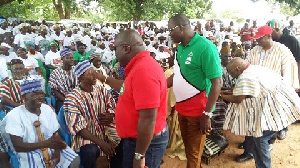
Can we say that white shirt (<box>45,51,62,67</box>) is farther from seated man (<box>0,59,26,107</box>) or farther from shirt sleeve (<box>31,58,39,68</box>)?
seated man (<box>0,59,26,107</box>)

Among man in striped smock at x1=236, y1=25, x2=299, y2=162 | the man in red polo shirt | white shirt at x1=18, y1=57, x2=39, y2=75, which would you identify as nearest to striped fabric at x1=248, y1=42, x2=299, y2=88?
man in striped smock at x1=236, y1=25, x2=299, y2=162

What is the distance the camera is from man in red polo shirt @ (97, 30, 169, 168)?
71.2 inches

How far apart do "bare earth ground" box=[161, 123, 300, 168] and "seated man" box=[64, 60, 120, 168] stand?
4.33 ft

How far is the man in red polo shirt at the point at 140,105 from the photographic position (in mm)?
1809

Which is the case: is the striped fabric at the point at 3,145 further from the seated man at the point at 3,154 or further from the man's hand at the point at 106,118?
the man's hand at the point at 106,118

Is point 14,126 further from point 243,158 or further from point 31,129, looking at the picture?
point 243,158

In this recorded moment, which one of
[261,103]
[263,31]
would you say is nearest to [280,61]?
[263,31]

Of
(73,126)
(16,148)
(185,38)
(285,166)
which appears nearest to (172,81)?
(185,38)

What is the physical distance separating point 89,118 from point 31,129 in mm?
616

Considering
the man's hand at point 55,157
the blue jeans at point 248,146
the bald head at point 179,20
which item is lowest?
the blue jeans at point 248,146

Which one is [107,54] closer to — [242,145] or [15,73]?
[15,73]

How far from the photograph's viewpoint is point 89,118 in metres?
3.06

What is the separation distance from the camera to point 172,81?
10.8 ft

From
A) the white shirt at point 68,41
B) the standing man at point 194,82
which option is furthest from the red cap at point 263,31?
the white shirt at point 68,41
